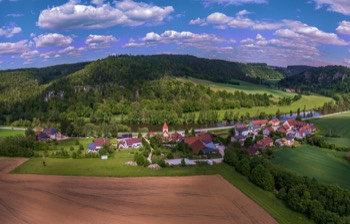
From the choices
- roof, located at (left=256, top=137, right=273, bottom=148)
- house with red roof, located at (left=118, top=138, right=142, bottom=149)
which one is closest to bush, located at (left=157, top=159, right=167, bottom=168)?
house with red roof, located at (left=118, top=138, right=142, bottom=149)

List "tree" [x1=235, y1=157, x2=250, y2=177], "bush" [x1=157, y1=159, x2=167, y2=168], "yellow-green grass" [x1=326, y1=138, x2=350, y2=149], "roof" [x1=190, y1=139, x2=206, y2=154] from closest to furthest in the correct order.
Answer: "tree" [x1=235, y1=157, x2=250, y2=177] < "bush" [x1=157, y1=159, x2=167, y2=168] < "roof" [x1=190, y1=139, x2=206, y2=154] < "yellow-green grass" [x1=326, y1=138, x2=350, y2=149]

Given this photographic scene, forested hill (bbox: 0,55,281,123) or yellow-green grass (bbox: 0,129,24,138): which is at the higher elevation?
forested hill (bbox: 0,55,281,123)

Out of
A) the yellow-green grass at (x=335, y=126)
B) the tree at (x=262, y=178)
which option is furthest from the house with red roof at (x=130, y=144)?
the yellow-green grass at (x=335, y=126)

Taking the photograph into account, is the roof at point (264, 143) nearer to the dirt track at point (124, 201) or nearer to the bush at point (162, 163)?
the dirt track at point (124, 201)

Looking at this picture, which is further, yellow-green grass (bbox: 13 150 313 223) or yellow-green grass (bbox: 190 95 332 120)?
yellow-green grass (bbox: 190 95 332 120)

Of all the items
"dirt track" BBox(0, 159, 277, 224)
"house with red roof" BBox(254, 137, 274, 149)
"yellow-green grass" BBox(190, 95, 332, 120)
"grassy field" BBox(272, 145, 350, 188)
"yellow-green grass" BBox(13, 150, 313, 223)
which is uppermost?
"yellow-green grass" BBox(190, 95, 332, 120)

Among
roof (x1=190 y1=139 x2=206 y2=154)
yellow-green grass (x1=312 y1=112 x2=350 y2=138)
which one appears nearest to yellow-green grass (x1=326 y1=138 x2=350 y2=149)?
yellow-green grass (x1=312 y1=112 x2=350 y2=138)

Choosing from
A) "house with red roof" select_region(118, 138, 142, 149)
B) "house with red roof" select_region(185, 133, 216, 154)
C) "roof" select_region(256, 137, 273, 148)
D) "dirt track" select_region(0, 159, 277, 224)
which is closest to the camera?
"dirt track" select_region(0, 159, 277, 224)

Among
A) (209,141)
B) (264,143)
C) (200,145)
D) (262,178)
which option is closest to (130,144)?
(200,145)

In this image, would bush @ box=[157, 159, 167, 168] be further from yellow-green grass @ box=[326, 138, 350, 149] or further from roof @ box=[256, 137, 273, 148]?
yellow-green grass @ box=[326, 138, 350, 149]
